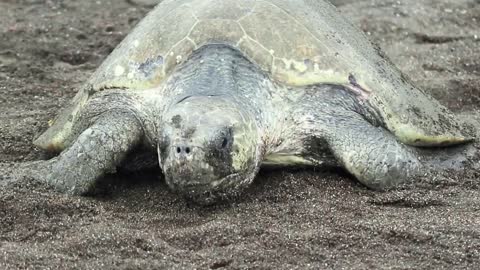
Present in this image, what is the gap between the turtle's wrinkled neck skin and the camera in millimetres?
2648

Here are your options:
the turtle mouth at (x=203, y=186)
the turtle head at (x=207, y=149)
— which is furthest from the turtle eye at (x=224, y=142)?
the turtle mouth at (x=203, y=186)

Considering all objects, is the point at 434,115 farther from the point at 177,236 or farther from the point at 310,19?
the point at 177,236

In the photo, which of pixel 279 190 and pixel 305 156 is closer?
pixel 279 190

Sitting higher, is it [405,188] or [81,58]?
[405,188]

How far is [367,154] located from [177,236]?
0.91 m

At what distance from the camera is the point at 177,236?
2.49 meters

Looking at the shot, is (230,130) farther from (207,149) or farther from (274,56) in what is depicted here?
(274,56)

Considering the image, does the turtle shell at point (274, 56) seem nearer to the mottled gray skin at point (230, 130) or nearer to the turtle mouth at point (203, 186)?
the mottled gray skin at point (230, 130)

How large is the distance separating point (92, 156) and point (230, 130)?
0.61 m

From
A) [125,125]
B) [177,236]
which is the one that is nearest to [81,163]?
[125,125]

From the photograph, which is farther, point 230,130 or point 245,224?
point 230,130

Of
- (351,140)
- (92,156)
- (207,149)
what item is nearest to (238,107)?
(207,149)

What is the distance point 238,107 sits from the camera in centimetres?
291

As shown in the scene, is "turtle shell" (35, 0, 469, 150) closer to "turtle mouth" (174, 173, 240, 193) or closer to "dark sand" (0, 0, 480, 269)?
"dark sand" (0, 0, 480, 269)
